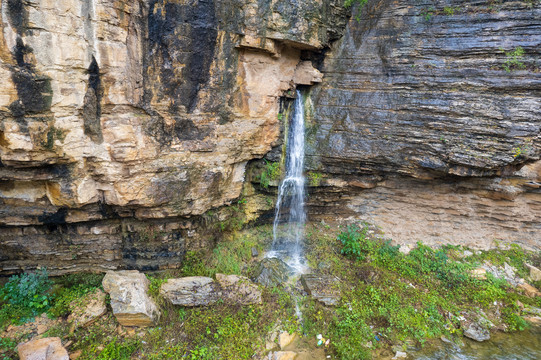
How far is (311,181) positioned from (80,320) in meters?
7.28

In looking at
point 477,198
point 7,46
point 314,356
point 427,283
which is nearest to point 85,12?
point 7,46

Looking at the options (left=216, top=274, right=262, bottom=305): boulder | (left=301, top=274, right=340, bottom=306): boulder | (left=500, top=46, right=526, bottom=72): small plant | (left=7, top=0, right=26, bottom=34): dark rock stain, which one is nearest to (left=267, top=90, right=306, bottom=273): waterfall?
(left=301, top=274, right=340, bottom=306): boulder

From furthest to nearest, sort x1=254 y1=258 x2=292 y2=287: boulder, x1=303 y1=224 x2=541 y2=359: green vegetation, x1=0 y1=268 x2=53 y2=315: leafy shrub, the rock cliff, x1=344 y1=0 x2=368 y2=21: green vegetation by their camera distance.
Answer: x1=344 y1=0 x2=368 y2=21: green vegetation → x1=254 y1=258 x2=292 y2=287: boulder → x1=303 y1=224 x2=541 y2=359: green vegetation → x1=0 y1=268 x2=53 y2=315: leafy shrub → the rock cliff

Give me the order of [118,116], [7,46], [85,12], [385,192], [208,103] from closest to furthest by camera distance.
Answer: [7,46]
[85,12]
[118,116]
[208,103]
[385,192]

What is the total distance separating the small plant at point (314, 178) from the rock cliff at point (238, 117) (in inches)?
4.9

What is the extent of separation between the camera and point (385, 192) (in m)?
9.76

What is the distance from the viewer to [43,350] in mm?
5535

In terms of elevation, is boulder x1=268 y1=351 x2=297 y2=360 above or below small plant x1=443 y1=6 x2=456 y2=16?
below

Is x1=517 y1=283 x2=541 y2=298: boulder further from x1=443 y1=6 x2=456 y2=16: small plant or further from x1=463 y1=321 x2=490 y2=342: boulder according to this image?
x1=443 y1=6 x2=456 y2=16: small plant

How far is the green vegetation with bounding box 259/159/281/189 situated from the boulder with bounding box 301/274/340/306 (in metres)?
3.09

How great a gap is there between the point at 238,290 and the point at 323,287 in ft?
7.92

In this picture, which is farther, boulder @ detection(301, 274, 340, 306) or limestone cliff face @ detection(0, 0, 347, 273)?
boulder @ detection(301, 274, 340, 306)

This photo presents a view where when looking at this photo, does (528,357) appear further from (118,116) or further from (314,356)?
(118,116)

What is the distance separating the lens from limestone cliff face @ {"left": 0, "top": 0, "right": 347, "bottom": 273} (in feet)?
17.0
